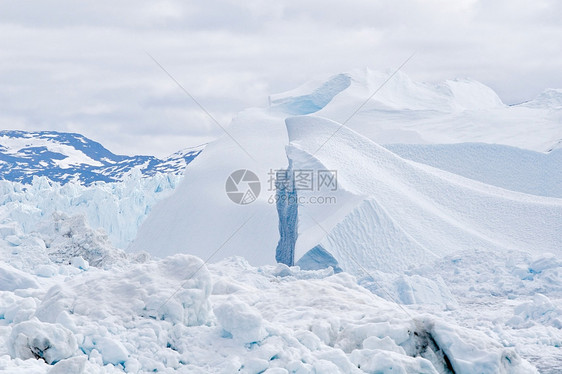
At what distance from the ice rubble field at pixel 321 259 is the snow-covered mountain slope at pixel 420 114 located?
0.24ft

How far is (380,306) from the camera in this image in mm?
6328

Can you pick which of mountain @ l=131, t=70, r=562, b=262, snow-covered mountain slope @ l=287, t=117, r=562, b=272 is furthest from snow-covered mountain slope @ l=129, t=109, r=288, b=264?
snow-covered mountain slope @ l=287, t=117, r=562, b=272

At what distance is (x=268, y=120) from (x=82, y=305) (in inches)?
545

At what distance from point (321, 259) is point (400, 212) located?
7.29 feet

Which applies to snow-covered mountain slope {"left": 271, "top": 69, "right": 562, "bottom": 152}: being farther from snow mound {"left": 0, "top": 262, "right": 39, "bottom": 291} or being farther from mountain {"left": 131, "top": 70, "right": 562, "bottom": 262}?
snow mound {"left": 0, "top": 262, "right": 39, "bottom": 291}

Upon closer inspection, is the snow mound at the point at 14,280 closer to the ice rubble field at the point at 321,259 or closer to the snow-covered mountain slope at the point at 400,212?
the ice rubble field at the point at 321,259

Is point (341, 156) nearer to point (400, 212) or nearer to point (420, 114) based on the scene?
point (400, 212)

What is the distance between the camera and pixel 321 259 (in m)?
12.0

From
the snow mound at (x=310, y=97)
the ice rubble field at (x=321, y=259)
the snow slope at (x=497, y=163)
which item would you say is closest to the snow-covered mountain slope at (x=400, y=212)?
the ice rubble field at (x=321, y=259)

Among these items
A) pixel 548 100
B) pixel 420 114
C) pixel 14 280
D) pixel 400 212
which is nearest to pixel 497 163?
pixel 420 114

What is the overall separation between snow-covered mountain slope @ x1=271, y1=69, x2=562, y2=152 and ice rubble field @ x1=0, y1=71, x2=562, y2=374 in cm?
7

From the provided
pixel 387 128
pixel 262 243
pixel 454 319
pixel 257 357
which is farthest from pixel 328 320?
pixel 387 128

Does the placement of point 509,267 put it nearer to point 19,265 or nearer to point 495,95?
point 19,265

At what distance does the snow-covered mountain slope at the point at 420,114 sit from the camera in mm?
17812
